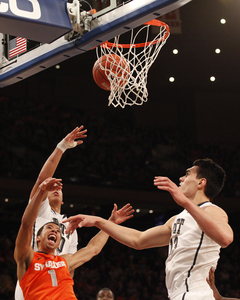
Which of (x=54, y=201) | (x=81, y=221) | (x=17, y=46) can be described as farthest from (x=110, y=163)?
(x=81, y=221)

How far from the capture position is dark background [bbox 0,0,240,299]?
37.6 ft

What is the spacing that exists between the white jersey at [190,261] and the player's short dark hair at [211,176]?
13.0 inches

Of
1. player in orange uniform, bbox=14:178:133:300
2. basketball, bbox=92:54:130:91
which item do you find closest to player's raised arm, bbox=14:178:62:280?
player in orange uniform, bbox=14:178:133:300

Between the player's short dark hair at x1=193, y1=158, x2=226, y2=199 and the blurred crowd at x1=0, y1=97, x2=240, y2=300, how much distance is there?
7296 millimetres

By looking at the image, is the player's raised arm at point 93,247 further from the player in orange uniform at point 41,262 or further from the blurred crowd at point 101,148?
the blurred crowd at point 101,148

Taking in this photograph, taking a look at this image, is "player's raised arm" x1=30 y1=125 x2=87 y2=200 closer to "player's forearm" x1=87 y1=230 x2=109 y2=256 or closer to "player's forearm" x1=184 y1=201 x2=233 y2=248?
"player's forearm" x1=87 y1=230 x2=109 y2=256

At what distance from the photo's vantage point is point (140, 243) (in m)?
2.99

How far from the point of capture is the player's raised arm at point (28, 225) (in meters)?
3.12

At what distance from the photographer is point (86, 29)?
333 cm

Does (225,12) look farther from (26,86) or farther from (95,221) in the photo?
(95,221)

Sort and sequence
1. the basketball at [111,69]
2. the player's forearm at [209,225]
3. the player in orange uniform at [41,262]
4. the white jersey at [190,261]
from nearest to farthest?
the player's forearm at [209,225], the white jersey at [190,261], the player in orange uniform at [41,262], the basketball at [111,69]

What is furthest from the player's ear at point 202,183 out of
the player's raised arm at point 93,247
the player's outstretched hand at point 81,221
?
the player's raised arm at point 93,247

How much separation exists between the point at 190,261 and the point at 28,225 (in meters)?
1.32

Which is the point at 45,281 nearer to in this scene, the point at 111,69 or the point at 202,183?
the point at 202,183
